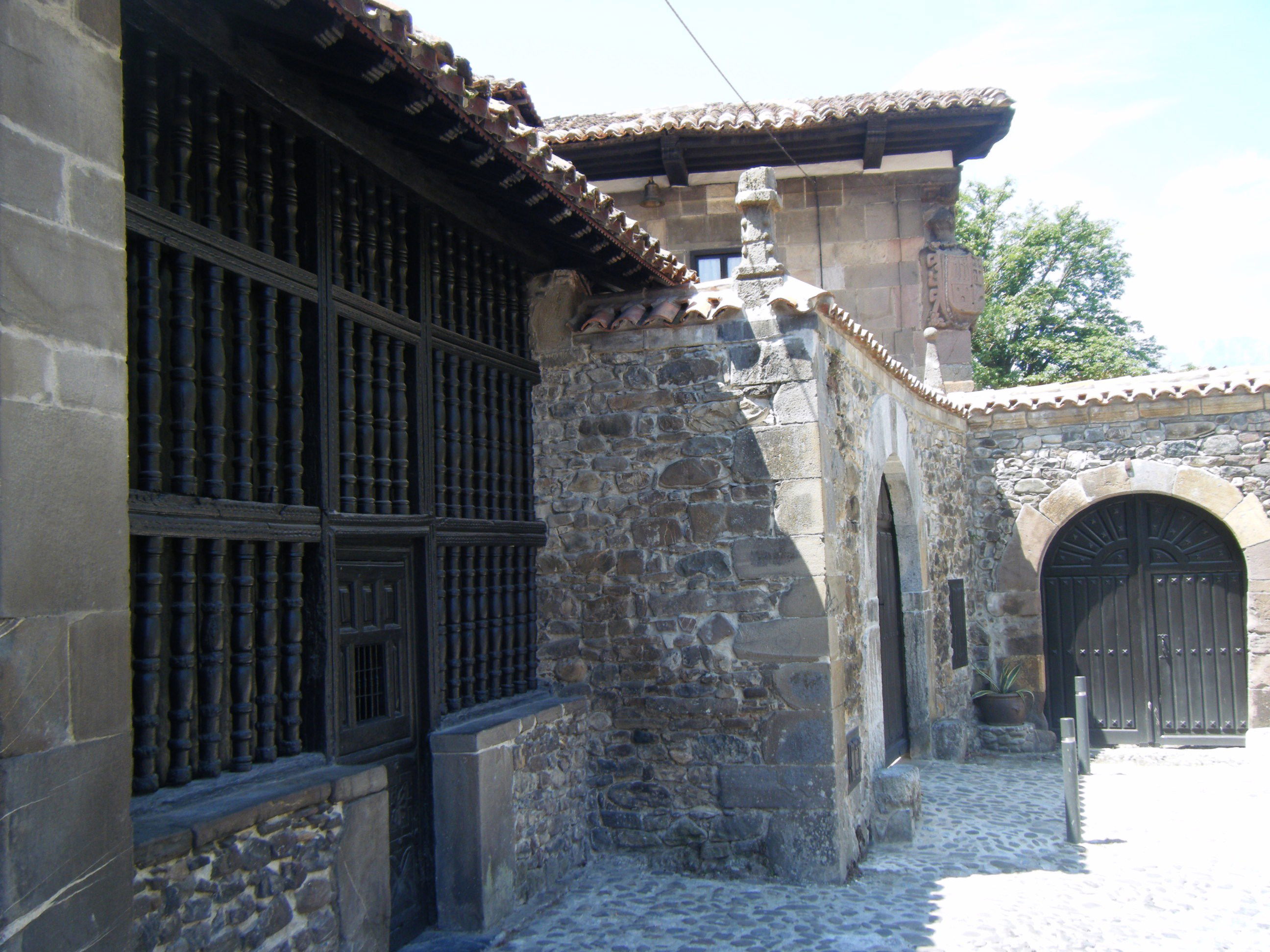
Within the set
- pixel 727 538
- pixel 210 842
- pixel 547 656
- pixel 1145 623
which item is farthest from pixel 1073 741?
pixel 210 842

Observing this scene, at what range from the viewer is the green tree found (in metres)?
22.1

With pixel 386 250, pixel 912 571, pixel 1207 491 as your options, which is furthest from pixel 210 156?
pixel 1207 491

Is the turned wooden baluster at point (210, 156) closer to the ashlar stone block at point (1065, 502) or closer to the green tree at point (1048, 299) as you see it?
the ashlar stone block at point (1065, 502)

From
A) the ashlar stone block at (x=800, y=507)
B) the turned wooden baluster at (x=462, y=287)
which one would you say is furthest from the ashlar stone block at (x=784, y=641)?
the turned wooden baluster at (x=462, y=287)

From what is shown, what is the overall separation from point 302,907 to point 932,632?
6.05 metres

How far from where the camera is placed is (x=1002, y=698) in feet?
30.6

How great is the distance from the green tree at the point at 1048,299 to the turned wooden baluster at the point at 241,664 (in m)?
20.3

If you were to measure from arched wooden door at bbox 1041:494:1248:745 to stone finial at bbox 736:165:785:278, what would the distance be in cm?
534

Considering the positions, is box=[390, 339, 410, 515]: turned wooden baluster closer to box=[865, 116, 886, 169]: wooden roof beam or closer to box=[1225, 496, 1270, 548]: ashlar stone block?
box=[865, 116, 886, 169]: wooden roof beam

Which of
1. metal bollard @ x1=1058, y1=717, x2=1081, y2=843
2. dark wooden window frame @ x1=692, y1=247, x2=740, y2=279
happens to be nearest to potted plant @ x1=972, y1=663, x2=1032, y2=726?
metal bollard @ x1=1058, y1=717, x2=1081, y2=843

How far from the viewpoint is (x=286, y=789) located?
3.62 meters

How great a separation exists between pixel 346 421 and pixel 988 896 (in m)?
3.92

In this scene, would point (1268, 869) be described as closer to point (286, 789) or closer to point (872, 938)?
point (872, 938)

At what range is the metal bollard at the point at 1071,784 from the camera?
618cm
